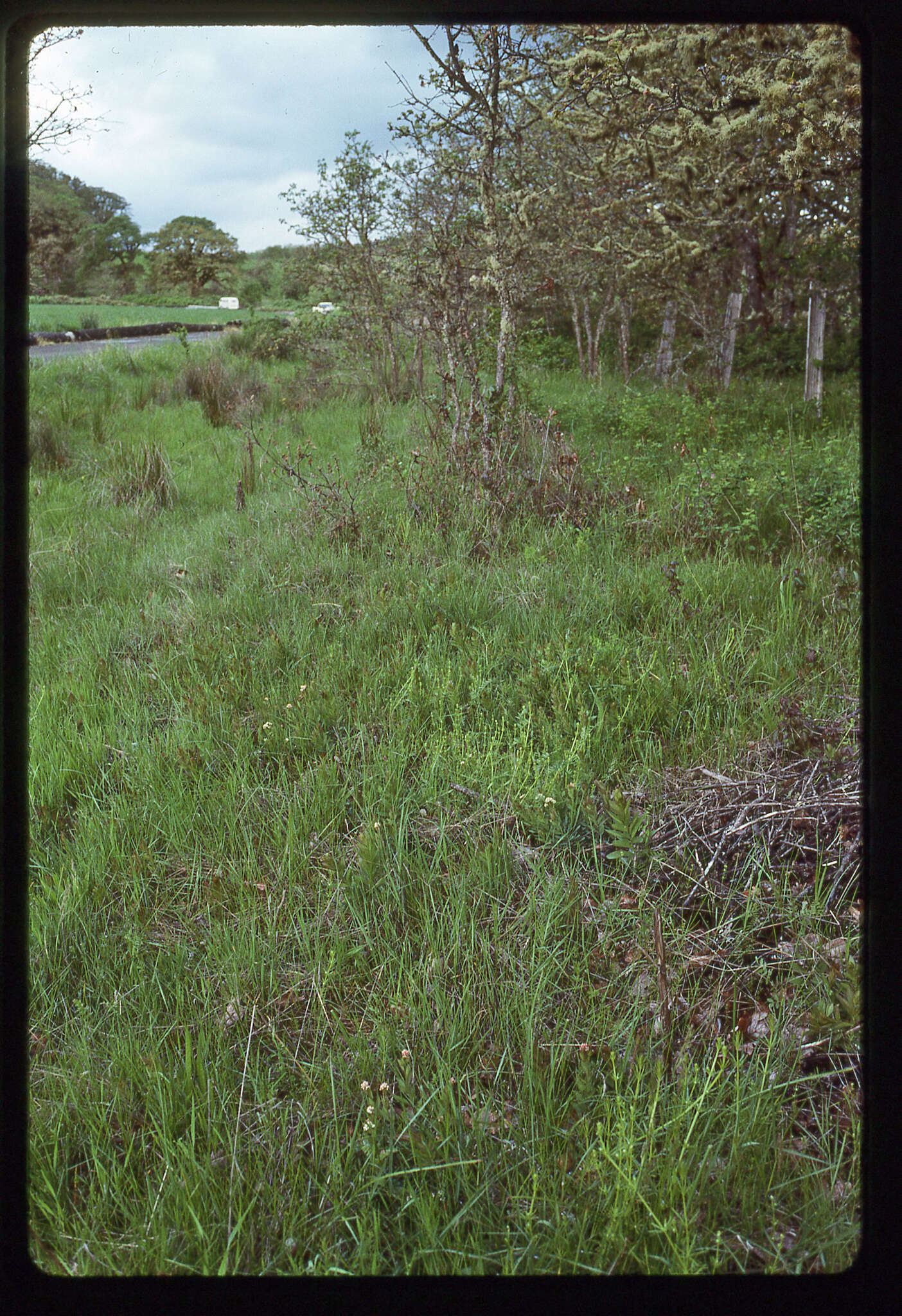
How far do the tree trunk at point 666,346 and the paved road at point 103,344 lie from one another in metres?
7.36

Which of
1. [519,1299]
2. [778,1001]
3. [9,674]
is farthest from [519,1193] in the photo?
[9,674]

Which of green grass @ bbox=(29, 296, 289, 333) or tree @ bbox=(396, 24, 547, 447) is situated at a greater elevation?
green grass @ bbox=(29, 296, 289, 333)

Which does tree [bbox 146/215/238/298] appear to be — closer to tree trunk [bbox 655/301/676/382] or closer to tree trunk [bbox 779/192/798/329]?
tree trunk [bbox 779/192/798/329]

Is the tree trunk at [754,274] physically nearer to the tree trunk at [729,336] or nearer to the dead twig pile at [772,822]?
the tree trunk at [729,336]

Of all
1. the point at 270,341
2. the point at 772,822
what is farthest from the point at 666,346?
the point at 772,822

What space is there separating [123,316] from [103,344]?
256cm

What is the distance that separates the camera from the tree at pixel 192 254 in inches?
306

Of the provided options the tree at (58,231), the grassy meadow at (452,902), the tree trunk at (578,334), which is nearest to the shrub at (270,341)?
the tree at (58,231)

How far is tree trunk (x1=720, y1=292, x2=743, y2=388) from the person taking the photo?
10.6m

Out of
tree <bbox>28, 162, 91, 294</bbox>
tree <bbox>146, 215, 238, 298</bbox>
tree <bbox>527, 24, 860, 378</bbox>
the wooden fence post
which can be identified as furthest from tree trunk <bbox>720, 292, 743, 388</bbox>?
tree <bbox>28, 162, 91, 294</bbox>

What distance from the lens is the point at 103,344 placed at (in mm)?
11258

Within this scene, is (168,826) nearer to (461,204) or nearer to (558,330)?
(461,204)

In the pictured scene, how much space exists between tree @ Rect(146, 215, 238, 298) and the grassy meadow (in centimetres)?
529

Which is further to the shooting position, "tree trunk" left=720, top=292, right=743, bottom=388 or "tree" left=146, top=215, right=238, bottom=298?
"tree trunk" left=720, top=292, right=743, bottom=388
